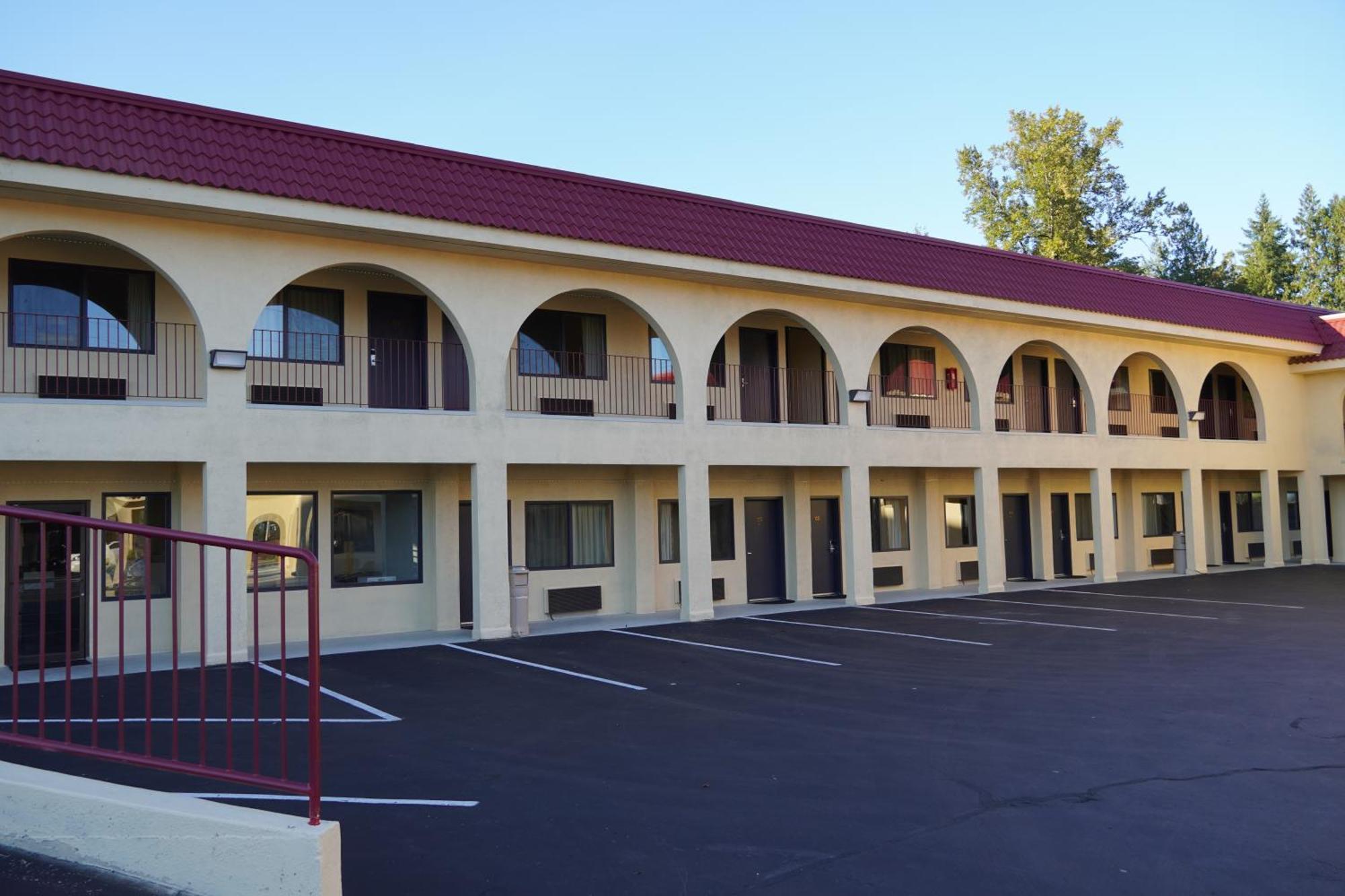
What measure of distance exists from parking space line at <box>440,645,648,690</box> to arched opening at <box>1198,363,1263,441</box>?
23.4 meters

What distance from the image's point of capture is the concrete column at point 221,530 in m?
13.7

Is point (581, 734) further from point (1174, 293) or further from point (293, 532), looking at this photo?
point (1174, 293)

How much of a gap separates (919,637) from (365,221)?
33.4 feet

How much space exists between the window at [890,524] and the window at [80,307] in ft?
50.0

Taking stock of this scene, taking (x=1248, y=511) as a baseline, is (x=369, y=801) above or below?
below

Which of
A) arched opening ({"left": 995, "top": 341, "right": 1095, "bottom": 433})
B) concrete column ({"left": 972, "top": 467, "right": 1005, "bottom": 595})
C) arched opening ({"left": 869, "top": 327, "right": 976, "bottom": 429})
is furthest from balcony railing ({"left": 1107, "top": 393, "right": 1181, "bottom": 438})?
concrete column ({"left": 972, "top": 467, "right": 1005, "bottom": 595})

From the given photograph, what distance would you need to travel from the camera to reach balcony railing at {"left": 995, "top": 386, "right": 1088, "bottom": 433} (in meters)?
25.6

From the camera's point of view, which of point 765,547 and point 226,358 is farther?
point 765,547

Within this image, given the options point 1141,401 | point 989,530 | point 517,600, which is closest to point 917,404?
point 989,530

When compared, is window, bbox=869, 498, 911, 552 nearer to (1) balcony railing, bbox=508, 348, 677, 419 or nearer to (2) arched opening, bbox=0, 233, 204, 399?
(1) balcony railing, bbox=508, 348, 677, 419

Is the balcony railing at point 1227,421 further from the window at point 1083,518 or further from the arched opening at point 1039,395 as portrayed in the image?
the window at point 1083,518

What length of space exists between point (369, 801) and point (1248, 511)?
1246 inches

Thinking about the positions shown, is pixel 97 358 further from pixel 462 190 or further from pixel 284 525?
pixel 462 190

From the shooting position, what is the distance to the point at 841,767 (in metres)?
8.04
